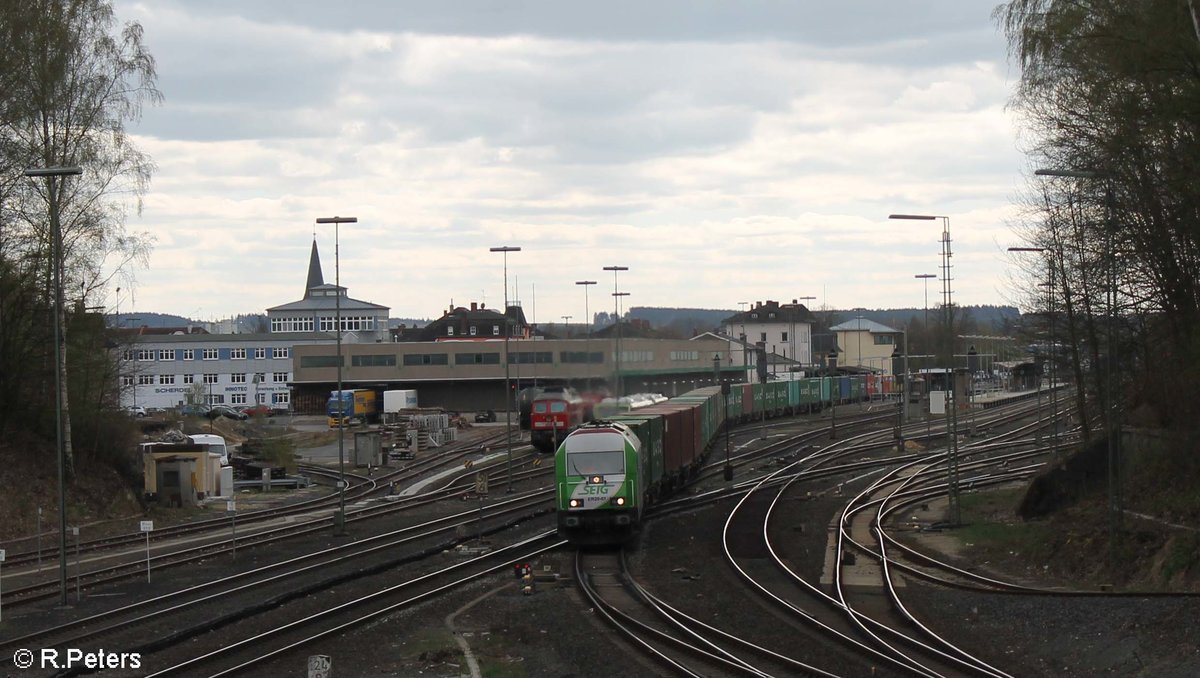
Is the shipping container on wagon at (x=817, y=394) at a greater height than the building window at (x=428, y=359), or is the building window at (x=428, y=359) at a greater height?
the building window at (x=428, y=359)

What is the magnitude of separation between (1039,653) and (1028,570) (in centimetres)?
810

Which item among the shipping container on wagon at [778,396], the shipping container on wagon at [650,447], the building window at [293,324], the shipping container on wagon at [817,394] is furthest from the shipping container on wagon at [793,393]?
the building window at [293,324]

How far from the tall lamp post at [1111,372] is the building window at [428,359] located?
7224 cm

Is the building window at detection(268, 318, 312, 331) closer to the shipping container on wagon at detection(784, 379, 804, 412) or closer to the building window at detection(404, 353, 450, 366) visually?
the building window at detection(404, 353, 450, 366)

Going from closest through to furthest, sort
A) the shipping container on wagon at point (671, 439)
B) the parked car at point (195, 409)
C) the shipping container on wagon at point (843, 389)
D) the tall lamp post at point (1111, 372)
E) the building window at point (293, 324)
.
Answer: the tall lamp post at point (1111, 372)
the shipping container on wagon at point (671, 439)
the parked car at point (195, 409)
the shipping container on wagon at point (843, 389)
the building window at point (293, 324)

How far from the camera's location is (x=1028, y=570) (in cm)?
2488

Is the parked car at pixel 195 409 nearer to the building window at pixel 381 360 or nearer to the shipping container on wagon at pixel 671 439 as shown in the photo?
the building window at pixel 381 360

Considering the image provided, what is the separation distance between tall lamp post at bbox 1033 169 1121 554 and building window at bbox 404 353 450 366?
72.2 m

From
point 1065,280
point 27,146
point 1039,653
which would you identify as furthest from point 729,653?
point 27,146

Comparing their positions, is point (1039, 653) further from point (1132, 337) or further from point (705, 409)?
point (705, 409)

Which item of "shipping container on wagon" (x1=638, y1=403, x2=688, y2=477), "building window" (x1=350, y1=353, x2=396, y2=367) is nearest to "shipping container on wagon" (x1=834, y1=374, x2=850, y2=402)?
"building window" (x1=350, y1=353, x2=396, y2=367)

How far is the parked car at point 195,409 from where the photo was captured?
275 ft

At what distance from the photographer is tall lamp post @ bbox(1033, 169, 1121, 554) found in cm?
2291

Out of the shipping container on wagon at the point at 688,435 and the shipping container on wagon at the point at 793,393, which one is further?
the shipping container on wagon at the point at 793,393
